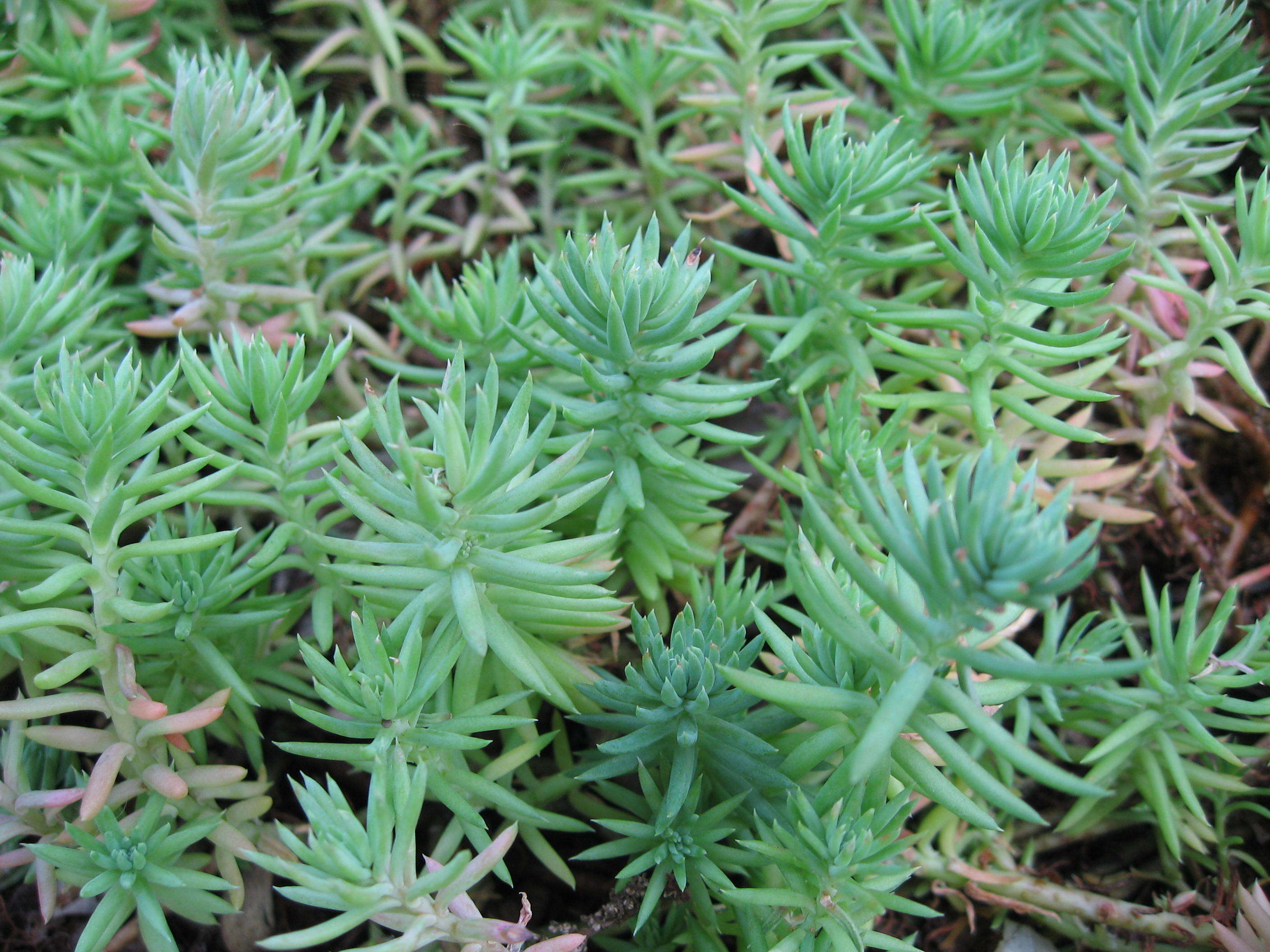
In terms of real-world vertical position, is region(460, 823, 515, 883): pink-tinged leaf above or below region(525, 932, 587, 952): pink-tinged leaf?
above

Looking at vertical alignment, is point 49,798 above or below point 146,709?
below

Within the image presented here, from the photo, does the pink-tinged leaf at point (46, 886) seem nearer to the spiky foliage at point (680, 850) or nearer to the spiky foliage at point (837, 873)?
the spiky foliage at point (680, 850)

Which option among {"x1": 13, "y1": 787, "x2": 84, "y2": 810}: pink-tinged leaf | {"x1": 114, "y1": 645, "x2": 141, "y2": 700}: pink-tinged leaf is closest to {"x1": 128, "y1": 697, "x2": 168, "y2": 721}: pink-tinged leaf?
{"x1": 114, "y1": 645, "x2": 141, "y2": 700}: pink-tinged leaf

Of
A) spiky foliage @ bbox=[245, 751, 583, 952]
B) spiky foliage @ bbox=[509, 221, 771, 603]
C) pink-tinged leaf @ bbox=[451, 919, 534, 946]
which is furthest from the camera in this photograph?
spiky foliage @ bbox=[509, 221, 771, 603]

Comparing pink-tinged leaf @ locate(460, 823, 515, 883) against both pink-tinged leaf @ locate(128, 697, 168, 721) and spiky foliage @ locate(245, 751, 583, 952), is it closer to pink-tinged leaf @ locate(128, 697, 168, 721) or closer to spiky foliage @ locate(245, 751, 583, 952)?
spiky foliage @ locate(245, 751, 583, 952)

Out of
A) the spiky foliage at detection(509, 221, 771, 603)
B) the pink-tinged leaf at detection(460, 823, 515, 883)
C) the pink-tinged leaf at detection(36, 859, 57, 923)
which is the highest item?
the spiky foliage at detection(509, 221, 771, 603)

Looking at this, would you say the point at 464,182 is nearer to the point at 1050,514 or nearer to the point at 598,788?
the point at 598,788

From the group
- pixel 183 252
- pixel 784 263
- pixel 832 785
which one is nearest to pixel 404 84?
pixel 183 252

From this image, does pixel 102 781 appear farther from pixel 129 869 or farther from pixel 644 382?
pixel 644 382

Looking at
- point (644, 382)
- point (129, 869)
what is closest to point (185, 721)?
point (129, 869)

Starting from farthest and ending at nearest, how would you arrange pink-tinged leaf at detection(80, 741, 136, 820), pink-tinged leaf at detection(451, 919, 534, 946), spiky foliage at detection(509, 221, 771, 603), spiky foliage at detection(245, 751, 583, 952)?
spiky foliage at detection(509, 221, 771, 603) → pink-tinged leaf at detection(80, 741, 136, 820) → pink-tinged leaf at detection(451, 919, 534, 946) → spiky foliage at detection(245, 751, 583, 952)

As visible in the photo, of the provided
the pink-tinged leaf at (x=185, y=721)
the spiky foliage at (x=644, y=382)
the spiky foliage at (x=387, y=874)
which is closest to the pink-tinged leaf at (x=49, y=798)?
the pink-tinged leaf at (x=185, y=721)
